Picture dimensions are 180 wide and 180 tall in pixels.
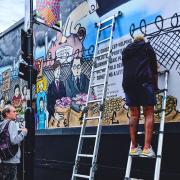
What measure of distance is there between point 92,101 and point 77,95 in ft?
3.86

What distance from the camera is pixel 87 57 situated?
8.14 m

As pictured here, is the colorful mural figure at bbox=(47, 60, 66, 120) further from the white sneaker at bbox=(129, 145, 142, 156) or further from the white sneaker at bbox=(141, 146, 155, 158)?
the white sneaker at bbox=(141, 146, 155, 158)

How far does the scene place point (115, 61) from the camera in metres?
7.24

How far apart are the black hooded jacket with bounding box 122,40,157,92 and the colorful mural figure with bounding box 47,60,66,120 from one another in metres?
3.16

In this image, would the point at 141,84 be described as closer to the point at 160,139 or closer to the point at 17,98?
the point at 160,139

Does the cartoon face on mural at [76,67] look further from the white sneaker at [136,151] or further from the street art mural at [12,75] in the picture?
the white sneaker at [136,151]

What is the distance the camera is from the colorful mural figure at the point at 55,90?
8.95 metres

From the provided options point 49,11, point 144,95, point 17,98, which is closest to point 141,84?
point 144,95

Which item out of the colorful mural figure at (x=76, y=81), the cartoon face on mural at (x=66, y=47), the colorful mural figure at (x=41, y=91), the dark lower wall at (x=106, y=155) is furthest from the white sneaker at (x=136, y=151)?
the colorful mural figure at (x=41, y=91)

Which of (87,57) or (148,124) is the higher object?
(87,57)

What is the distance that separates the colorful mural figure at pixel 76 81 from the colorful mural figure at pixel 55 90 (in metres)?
0.25

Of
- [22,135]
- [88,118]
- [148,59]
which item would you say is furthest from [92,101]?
[148,59]

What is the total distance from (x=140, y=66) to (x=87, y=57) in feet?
8.35

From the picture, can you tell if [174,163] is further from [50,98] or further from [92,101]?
[50,98]
